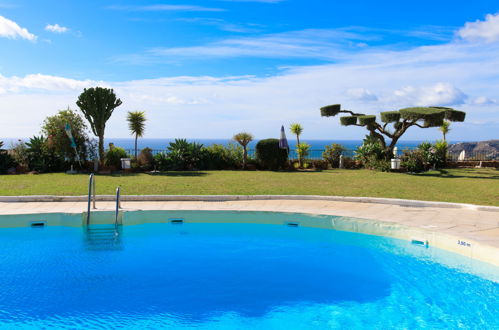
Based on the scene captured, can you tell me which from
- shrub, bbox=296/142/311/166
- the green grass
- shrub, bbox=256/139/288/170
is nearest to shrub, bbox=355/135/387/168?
shrub, bbox=296/142/311/166

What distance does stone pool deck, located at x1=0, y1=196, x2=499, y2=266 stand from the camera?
792cm

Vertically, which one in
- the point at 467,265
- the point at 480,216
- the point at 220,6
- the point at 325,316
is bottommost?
the point at 325,316

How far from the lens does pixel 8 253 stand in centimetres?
836

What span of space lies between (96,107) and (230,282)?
15.2 meters

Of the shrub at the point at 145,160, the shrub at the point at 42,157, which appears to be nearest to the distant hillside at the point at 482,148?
the shrub at the point at 145,160

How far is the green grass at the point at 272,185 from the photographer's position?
1297 centimetres

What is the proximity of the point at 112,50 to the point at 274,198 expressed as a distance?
42.0 ft

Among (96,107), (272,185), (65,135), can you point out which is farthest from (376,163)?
(65,135)

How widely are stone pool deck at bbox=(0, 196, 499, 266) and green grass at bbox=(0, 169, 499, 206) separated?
1153 millimetres

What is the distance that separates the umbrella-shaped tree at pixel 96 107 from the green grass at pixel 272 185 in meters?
3.14

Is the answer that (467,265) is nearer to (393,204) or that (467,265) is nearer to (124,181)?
(393,204)

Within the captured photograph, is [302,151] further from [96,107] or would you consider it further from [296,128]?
[96,107]

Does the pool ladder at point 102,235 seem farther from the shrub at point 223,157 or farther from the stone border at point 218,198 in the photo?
the shrub at point 223,157

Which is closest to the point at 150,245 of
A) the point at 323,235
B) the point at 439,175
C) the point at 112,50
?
the point at 323,235
